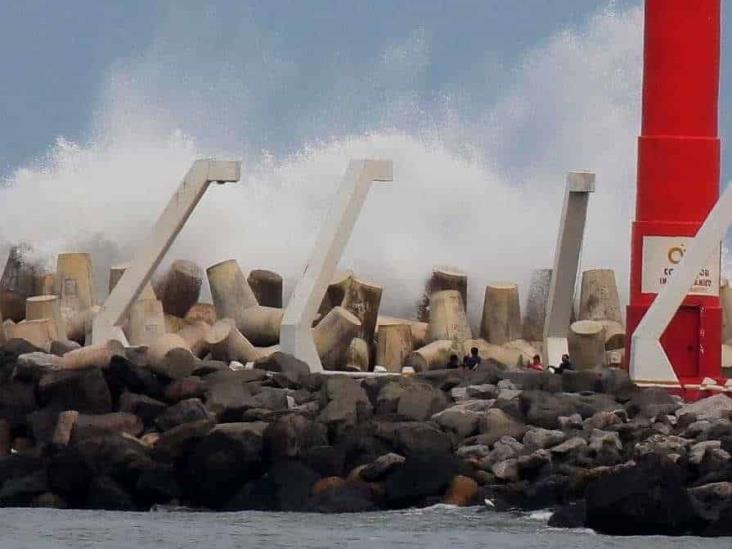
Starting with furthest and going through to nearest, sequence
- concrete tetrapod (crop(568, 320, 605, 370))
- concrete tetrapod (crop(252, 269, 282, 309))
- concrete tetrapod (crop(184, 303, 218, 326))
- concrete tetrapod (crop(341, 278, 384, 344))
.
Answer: concrete tetrapod (crop(252, 269, 282, 309)) → concrete tetrapod (crop(184, 303, 218, 326)) → concrete tetrapod (crop(341, 278, 384, 344)) → concrete tetrapod (crop(568, 320, 605, 370))

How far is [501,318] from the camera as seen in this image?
2678cm

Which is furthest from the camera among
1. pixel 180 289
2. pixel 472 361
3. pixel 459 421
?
pixel 180 289

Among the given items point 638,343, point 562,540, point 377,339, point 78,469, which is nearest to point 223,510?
point 78,469

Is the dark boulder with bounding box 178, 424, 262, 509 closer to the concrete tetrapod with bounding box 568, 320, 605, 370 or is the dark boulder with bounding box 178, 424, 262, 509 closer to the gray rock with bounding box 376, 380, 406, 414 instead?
the gray rock with bounding box 376, 380, 406, 414

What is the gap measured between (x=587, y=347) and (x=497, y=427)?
13.8 ft

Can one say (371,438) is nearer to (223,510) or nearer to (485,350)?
(223,510)

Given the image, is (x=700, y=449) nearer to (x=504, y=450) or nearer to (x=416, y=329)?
(x=504, y=450)

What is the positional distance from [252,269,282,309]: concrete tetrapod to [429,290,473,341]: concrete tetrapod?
57.1 inches

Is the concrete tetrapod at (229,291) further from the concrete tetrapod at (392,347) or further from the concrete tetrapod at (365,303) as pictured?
the concrete tetrapod at (392,347)

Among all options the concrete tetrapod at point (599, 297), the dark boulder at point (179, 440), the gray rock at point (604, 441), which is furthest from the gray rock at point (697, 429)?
the concrete tetrapod at point (599, 297)

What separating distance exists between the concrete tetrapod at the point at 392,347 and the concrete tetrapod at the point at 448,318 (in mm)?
456

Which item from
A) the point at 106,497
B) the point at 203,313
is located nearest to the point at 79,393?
the point at 106,497

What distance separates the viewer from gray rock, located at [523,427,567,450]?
757 inches

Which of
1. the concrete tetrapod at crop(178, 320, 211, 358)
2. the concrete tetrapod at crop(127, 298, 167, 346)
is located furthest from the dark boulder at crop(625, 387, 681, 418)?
the concrete tetrapod at crop(127, 298, 167, 346)
